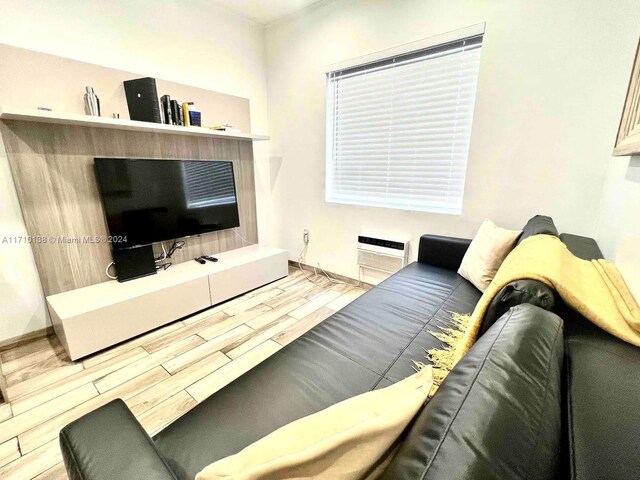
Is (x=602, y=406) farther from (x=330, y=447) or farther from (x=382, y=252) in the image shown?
(x=382, y=252)

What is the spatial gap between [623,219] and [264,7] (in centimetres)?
319

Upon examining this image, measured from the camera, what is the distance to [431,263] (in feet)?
7.18

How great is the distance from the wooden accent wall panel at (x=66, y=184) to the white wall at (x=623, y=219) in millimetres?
2978

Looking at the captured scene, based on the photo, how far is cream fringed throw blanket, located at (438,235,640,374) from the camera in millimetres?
746

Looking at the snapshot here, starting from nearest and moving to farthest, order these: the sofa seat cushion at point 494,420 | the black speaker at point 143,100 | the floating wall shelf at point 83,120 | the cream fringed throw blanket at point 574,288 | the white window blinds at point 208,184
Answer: the sofa seat cushion at point 494,420 < the cream fringed throw blanket at point 574,288 < the floating wall shelf at point 83,120 < the black speaker at point 143,100 < the white window blinds at point 208,184

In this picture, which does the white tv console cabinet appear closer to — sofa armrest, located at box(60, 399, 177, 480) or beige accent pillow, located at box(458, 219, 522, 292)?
sofa armrest, located at box(60, 399, 177, 480)

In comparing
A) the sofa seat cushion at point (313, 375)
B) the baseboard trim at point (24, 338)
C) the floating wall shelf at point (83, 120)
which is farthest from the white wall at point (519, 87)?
the baseboard trim at point (24, 338)

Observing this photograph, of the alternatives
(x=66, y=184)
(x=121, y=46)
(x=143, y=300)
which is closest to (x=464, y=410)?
(x=143, y=300)

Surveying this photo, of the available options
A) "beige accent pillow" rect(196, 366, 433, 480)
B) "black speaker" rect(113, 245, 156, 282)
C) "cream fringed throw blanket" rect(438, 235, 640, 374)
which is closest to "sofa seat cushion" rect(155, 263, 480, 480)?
"cream fringed throw blanket" rect(438, 235, 640, 374)

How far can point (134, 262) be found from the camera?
2.26m

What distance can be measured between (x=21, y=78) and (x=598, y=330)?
10.2 ft

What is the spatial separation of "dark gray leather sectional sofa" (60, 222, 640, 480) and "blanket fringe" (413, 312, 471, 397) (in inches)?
1.9

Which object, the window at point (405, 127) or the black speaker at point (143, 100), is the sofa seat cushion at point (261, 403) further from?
the black speaker at point (143, 100)

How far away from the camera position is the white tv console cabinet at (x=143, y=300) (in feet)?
5.80
